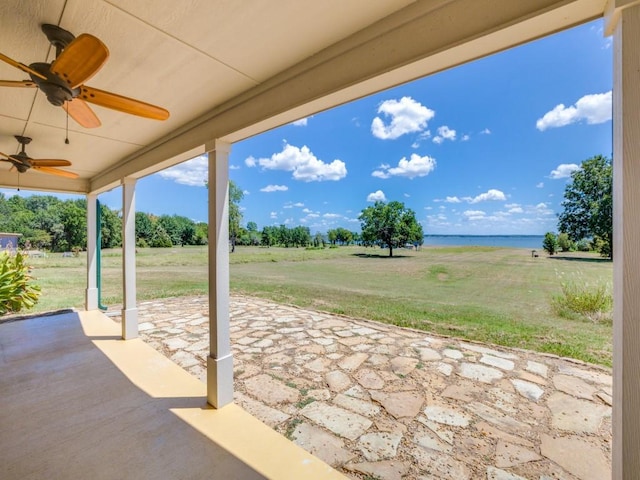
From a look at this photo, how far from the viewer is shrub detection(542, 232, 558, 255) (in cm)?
679

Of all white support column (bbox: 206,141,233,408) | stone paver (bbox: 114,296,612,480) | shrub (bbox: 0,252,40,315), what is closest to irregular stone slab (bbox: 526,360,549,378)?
stone paver (bbox: 114,296,612,480)

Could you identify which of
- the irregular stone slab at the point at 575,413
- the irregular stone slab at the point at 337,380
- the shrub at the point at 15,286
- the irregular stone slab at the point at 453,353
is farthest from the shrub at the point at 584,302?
the shrub at the point at 15,286

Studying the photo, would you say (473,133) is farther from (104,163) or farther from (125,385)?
(125,385)

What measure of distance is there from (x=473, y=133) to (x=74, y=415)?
56.5ft

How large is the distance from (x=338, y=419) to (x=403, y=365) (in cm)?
119

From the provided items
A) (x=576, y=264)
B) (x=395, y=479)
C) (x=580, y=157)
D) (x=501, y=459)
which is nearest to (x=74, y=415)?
(x=395, y=479)

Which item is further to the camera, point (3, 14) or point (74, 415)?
point (74, 415)

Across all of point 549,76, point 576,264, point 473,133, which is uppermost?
point 473,133

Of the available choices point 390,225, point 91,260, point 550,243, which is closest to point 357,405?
point 91,260

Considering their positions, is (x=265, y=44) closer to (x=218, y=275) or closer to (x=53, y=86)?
(x=53, y=86)

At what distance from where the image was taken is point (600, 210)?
16.3 ft

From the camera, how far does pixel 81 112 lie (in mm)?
1829

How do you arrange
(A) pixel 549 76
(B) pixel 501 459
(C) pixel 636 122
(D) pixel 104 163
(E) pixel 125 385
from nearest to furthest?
(C) pixel 636 122 → (B) pixel 501 459 → (E) pixel 125 385 → (D) pixel 104 163 → (A) pixel 549 76

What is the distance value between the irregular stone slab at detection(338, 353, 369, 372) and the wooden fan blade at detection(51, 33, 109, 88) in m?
3.11
